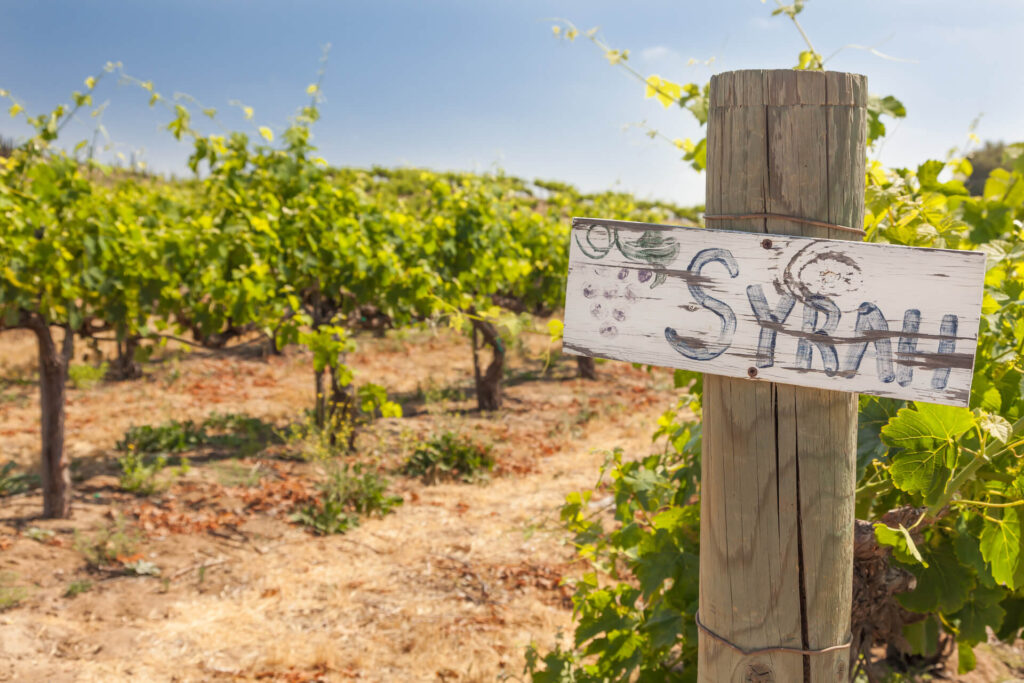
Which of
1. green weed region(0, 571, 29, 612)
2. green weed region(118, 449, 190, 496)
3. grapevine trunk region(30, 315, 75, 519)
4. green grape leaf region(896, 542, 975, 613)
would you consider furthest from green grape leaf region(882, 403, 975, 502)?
green weed region(118, 449, 190, 496)

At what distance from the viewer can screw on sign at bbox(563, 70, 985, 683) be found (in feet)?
3.64

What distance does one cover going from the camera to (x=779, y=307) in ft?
3.81

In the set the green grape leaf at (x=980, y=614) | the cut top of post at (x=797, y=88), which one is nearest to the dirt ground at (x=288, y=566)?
the green grape leaf at (x=980, y=614)

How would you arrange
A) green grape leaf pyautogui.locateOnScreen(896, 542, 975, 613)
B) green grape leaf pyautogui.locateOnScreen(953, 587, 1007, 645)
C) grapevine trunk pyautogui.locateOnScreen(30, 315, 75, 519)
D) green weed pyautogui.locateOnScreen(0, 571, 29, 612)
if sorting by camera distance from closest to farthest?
1. green grape leaf pyautogui.locateOnScreen(896, 542, 975, 613)
2. green grape leaf pyautogui.locateOnScreen(953, 587, 1007, 645)
3. green weed pyautogui.locateOnScreen(0, 571, 29, 612)
4. grapevine trunk pyautogui.locateOnScreen(30, 315, 75, 519)

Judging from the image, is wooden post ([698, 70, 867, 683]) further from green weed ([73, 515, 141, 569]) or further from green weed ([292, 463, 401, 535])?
green weed ([73, 515, 141, 569])

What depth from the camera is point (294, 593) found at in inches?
167

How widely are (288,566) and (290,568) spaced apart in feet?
0.12

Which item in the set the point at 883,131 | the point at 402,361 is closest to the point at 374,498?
the point at 883,131

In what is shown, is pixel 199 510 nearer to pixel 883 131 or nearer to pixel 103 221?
pixel 103 221

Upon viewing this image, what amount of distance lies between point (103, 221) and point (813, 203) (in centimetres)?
537

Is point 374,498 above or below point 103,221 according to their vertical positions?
below

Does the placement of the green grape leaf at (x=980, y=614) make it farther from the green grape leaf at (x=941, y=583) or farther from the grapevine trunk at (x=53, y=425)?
the grapevine trunk at (x=53, y=425)

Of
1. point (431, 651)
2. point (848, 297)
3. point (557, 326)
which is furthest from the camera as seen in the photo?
point (431, 651)

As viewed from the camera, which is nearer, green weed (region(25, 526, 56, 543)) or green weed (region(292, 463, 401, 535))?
green weed (region(25, 526, 56, 543))
